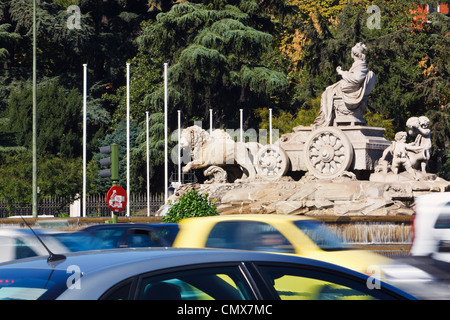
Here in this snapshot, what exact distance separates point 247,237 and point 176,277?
5.46 metres

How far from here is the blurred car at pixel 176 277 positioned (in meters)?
3.78

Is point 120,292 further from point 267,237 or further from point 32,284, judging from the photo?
point 267,237

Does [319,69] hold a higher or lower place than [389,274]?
higher

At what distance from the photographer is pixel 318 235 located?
9.61m

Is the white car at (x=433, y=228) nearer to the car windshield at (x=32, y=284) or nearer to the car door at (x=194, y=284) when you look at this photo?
the car door at (x=194, y=284)

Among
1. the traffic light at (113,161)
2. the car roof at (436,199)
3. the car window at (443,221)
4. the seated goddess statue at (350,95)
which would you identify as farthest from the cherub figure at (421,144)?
the car window at (443,221)

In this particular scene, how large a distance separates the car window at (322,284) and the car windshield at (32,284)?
95 cm

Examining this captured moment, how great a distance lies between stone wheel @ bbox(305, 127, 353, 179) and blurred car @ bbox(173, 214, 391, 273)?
18345mm

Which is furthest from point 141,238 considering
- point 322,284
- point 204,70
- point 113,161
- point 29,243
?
point 204,70

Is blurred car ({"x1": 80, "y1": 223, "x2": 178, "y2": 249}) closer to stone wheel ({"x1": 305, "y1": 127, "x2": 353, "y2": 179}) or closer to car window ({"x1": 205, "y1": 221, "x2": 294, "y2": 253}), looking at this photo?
car window ({"x1": 205, "y1": 221, "x2": 294, "y2": 253})

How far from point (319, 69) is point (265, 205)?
79.8 ft
